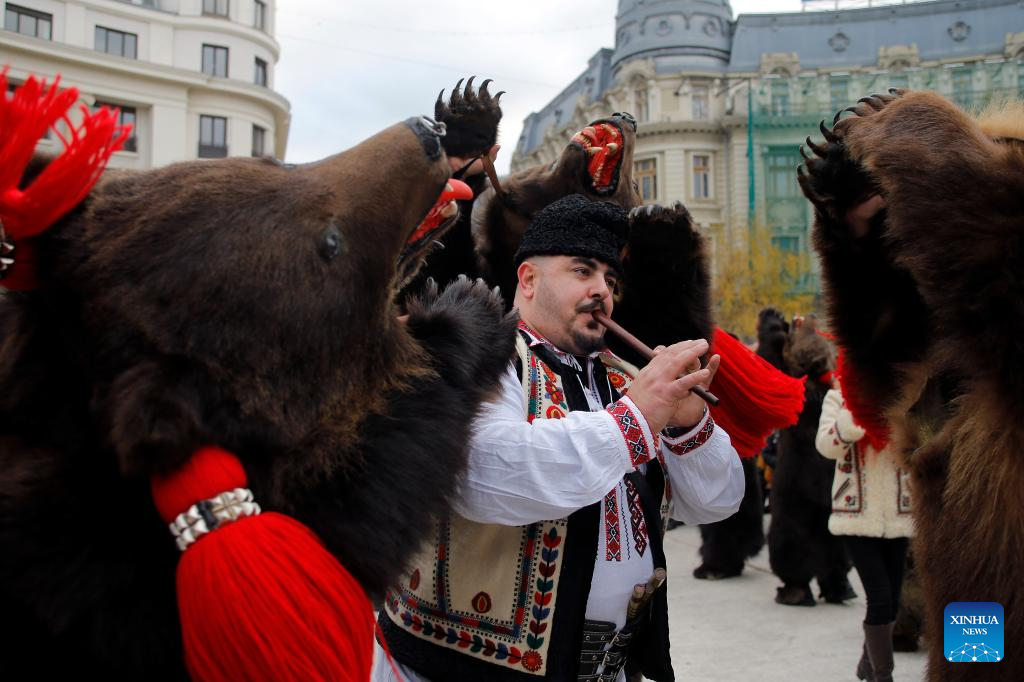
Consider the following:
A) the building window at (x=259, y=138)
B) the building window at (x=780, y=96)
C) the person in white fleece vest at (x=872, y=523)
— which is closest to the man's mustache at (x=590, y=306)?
the person in white fleece vest at (x=872, y=523)

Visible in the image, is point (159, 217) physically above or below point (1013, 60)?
below

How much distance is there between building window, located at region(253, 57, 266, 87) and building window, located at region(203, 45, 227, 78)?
1200 mm

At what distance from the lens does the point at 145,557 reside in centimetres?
137

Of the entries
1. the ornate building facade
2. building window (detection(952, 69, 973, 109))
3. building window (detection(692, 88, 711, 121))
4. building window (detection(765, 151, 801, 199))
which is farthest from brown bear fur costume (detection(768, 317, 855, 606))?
building window (detection(952, 69, 973, 109))

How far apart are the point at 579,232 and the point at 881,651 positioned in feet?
10.5

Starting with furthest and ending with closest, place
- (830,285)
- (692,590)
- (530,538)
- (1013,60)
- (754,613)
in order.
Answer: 1. (1013,60)
2. (692,590)
3. (754,613)
4. (830,285)
5. (530,538)

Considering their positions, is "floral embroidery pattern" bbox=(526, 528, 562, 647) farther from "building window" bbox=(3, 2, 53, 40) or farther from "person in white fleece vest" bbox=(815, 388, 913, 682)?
"building window" bbox=(3, 2, 53, 40)

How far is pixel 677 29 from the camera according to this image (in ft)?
118

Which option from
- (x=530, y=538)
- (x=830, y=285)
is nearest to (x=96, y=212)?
(x=530, y=538)

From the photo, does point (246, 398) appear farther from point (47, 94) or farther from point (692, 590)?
point (692, 590)

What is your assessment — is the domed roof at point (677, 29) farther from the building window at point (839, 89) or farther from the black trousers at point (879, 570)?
the black trousers at point (879, 570)

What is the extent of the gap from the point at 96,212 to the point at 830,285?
75.3 inches

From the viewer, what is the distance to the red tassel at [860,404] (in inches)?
97.4

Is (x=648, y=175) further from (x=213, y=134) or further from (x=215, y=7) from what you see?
(x=215, y=7)
